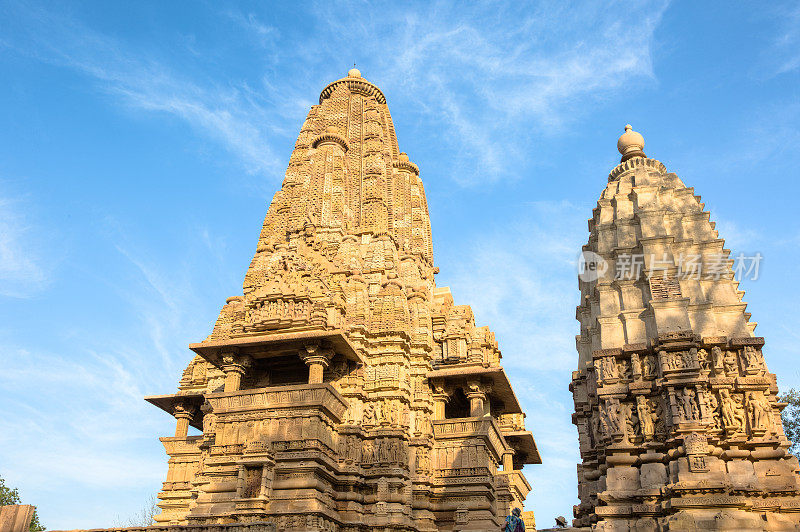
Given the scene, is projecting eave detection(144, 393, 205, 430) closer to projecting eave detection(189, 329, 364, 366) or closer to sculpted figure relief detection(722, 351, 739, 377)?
projecting eave detection(189, 329, 364, 366)

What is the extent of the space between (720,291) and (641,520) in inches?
252

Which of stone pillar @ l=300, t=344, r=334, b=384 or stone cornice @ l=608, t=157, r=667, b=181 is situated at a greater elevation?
stone cornice @ l=608, t=157, r=667, b=181

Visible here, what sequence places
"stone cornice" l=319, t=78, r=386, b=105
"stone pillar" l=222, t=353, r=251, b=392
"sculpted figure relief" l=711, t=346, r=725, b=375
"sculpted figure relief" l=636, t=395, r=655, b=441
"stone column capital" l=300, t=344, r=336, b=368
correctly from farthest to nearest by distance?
"stone cornice" l=319, t=78, r=386, b=105, "stone pillar" l=222, t=353, r=251, b=392, "stone column capital" l=300, t=344, r=336, b=368, "sculpted figure relief" l=711, t=346, r=725, b=375, "sculpted figure relief" l=636, t=395, r=655, b=441

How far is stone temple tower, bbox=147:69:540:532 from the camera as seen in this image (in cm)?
2006

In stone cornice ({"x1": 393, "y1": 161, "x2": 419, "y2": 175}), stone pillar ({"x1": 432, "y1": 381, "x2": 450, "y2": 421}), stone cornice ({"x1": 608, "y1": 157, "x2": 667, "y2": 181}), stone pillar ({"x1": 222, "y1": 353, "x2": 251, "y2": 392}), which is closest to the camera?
stone cornice ({"x1": 608, "y1": 157, "x2": 667, "y2": 181})

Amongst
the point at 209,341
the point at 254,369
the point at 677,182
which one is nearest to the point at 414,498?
the point at 254,369

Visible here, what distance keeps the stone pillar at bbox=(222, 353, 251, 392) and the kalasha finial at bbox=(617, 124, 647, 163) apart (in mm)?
14747

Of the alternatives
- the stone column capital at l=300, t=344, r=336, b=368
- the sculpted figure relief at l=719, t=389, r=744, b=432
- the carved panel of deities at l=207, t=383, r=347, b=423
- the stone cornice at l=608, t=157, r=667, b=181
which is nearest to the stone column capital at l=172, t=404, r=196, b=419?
the carved panel of deities at l=207, t=383, r=347, b=423

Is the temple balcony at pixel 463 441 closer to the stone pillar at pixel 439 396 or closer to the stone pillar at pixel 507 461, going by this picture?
the stone pillar at pixel 439 396

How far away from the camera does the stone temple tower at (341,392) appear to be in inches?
790

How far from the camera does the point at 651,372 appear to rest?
16219 millimetres

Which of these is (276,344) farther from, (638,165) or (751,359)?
(751,359)

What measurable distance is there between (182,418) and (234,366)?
7.71 m

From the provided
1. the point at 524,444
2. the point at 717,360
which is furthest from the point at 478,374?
the point at 717,360
